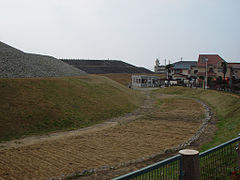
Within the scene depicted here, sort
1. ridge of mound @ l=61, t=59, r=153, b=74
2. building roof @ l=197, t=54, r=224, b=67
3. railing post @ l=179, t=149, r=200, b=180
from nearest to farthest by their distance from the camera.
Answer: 1. railing post @ l=179, t=149, r=200, b=180
2. building roof @ l=197, t=54, r=224, b=67
3. ridge of mound @ l=61, t=59, r=153, b=74

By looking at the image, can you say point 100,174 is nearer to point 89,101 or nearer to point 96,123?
point 96,123

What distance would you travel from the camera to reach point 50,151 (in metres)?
13.0

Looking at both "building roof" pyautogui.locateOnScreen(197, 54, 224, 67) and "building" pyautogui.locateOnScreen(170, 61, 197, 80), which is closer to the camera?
"building roof" pyautogui.locateOnScreen(197, 54, 224, 67)

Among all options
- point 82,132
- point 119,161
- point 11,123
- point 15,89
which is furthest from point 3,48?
point 119,161

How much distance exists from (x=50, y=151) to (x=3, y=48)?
28.0m

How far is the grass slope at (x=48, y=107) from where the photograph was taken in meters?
17.7

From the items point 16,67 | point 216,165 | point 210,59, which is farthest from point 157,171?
point 210,59

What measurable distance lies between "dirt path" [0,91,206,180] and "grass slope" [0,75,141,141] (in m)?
1.79

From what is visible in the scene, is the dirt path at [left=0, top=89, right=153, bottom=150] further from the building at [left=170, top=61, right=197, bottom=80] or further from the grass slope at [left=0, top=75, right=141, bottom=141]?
the building at [left=170, top=61, right=197, bottom=80]

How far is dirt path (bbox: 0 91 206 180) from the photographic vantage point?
1044 cm

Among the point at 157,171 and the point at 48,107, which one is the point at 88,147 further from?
the point at 48,107

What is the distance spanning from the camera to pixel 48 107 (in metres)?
21.4

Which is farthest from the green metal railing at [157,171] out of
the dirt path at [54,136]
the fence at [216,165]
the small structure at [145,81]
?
the small structure at [145,81]

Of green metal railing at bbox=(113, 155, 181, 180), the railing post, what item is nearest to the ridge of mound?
green metal railing at bbox=(113, 155, 181, 180)
